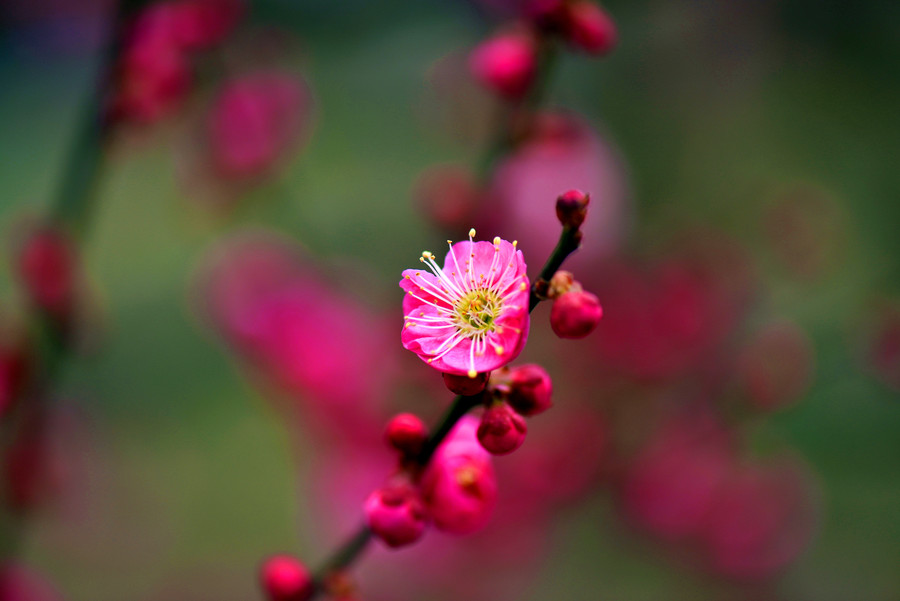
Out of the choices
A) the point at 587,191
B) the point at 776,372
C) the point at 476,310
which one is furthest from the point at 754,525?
the point at 476,310

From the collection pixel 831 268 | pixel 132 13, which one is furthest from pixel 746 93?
pixel 132 13

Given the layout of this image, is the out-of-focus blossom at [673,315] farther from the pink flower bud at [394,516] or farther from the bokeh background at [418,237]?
the pink flower bud at [394,516]

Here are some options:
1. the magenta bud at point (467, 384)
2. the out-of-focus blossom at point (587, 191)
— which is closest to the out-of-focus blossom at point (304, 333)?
the out-of-focus blossom at point (587, 191)

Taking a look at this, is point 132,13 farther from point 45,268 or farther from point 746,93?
point 746,93

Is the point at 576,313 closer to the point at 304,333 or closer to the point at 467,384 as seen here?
the point at 467,384

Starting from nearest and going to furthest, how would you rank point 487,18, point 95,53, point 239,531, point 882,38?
point 239,531 → point 882,38 → point 487,18 → point 95,53

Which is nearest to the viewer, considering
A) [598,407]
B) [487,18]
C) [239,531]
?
[598,407]

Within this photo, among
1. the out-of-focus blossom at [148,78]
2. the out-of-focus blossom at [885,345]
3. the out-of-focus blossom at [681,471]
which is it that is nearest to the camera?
the out-of-focus blossom at [148,78]

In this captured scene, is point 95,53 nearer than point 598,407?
No
